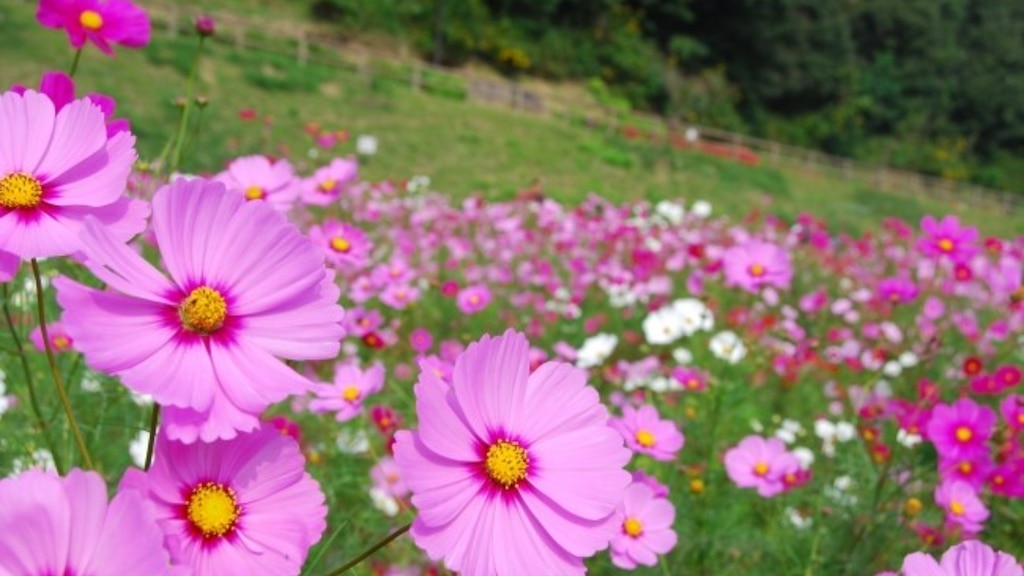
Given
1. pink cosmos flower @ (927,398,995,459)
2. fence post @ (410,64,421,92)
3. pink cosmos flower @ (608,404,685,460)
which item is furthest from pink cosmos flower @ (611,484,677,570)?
fence post @ (410,64,421,92)

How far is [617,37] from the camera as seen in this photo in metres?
20.7

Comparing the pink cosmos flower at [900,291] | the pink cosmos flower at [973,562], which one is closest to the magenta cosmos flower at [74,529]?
→ the pink cosmos flower at [973,562]

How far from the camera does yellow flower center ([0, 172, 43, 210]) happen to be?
490mm

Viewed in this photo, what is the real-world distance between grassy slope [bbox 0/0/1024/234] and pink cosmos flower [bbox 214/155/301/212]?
487 cm

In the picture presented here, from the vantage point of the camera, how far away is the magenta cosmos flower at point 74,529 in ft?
1.20

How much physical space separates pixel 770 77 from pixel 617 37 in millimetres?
4887

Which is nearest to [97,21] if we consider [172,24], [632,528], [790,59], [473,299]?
[632,528]

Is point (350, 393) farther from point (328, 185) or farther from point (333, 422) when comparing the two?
point (333, 422)

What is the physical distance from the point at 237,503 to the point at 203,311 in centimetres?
10

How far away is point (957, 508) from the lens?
144 centimetres

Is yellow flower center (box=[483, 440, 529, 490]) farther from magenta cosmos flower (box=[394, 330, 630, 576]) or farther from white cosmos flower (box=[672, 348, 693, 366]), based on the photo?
white cosmos flower (box=[672, 348, 693, 366])

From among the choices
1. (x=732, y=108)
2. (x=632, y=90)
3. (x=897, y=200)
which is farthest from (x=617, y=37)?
(x=897, y=200)

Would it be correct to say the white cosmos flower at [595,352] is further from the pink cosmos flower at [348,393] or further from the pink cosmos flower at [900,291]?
the pink cosmos flower at [348,393]

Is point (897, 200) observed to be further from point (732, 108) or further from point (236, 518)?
point (236, 518)
